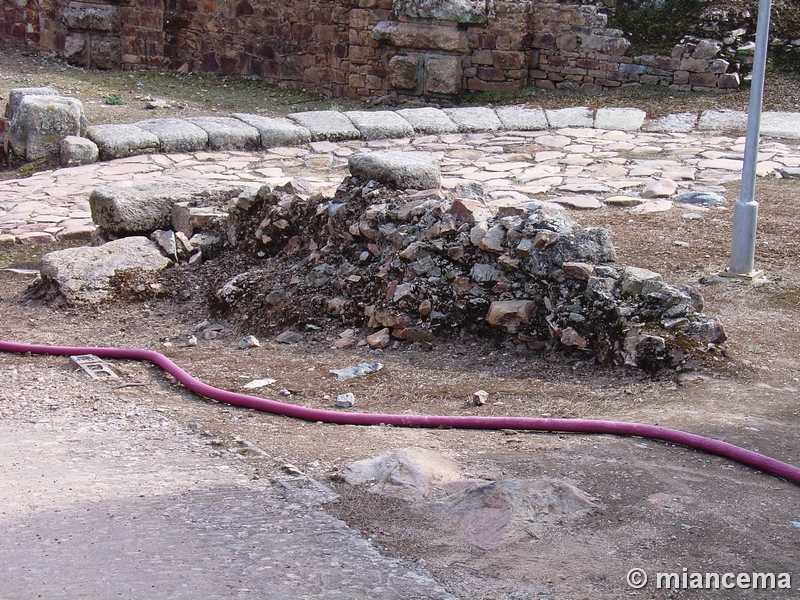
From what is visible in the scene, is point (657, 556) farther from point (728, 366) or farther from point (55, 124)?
point (55, 124)

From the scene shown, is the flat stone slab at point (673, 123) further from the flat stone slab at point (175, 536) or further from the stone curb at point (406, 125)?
the flat stone slab at point (175, 536)

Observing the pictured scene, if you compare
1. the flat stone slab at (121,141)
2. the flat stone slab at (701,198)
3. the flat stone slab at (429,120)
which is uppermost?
the flat stone slab at (429,120)

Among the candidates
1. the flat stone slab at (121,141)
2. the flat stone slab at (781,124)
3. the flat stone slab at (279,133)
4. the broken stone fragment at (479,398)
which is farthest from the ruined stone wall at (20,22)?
the broken stone fragment at (479,398)

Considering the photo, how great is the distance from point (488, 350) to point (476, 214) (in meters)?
0.76

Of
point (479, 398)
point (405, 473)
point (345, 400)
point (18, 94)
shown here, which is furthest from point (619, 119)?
point (405, 473)

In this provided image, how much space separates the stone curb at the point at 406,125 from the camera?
27.4 feet

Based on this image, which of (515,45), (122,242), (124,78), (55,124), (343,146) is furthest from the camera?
(124,78)

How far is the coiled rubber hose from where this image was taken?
9.59 feet

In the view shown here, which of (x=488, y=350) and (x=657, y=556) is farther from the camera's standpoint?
(x=488, y=350)

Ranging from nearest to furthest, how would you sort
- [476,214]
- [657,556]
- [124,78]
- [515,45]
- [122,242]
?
1. [657,556]
2. [476,214]
3. [122,242]
4. [515,45]
5. [124,78]

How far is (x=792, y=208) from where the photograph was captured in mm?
6324

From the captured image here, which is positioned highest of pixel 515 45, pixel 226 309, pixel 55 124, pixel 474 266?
pixel 515 45

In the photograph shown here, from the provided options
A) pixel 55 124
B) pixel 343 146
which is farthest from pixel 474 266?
pixel 55 124

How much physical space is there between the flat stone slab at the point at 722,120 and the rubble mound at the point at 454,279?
448 centimetres
